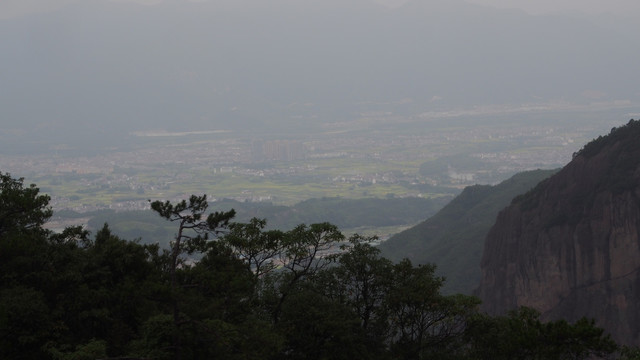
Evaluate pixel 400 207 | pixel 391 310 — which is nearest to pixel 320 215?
pixel 400 207

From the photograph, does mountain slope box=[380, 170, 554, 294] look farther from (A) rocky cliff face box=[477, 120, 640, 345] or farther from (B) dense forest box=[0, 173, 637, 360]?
(B) dense forest box=[0, 173, 637, 360]

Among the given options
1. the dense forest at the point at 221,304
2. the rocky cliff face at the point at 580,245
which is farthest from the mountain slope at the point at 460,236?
the dense forest at the point at 221,304

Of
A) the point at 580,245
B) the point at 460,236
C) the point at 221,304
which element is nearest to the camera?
the point at 221,304

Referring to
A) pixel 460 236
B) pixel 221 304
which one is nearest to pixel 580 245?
pixel 460 236

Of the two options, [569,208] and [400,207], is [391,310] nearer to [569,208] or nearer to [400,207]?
[569,208]

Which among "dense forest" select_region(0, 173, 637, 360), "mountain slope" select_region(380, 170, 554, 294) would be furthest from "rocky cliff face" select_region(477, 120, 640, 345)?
"dense forest" select_region(0, 173, 637, 360)

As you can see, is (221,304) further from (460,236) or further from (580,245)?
(460,236)
